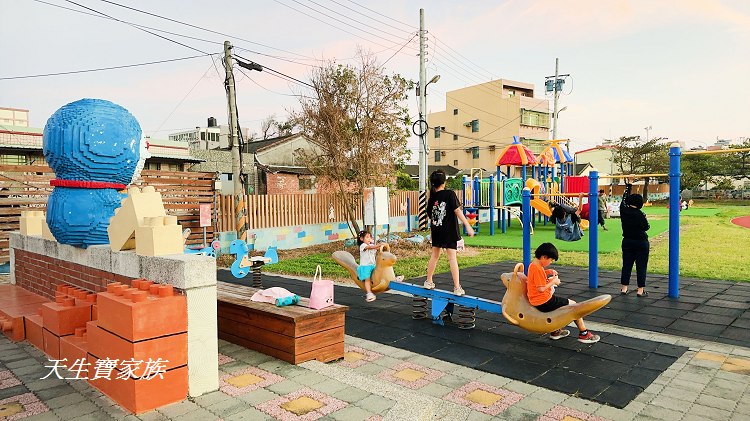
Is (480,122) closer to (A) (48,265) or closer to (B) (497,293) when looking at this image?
(B) (497,293)

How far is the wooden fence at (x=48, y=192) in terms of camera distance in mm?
10078

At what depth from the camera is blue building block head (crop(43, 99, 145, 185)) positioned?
4648 mm

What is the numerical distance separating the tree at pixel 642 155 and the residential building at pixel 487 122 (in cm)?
891

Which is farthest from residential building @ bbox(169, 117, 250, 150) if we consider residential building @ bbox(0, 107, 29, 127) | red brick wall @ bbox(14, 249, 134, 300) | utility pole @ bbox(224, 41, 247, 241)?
red brick wall @ bbox(14, 249, 134, 300)

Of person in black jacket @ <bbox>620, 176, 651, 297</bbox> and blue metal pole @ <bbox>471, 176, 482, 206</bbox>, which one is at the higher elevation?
blue metal pole @ <bbox>471, 176, 482, 206</bbox>

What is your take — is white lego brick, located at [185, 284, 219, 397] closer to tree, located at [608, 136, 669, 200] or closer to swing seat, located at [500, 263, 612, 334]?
swing seat, located at [500, 263, 612, 334]

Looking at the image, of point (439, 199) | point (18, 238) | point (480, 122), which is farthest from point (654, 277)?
point (480, 122)

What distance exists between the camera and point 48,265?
5.95m

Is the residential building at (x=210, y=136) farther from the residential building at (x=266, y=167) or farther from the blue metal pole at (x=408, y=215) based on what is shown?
the blue metal pole at (x=408, y=215)

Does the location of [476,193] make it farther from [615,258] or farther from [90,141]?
[90,141]

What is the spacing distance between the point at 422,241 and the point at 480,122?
32.6 m

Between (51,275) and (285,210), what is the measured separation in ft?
29.3

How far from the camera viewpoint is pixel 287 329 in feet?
14.3

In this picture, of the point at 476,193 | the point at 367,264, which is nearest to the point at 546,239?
the point at 476,193
